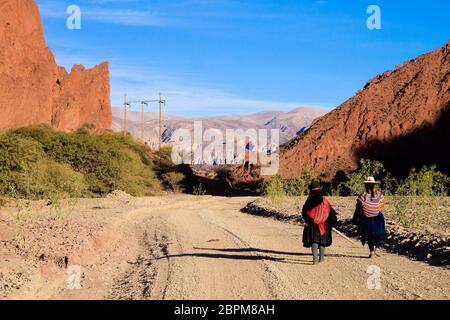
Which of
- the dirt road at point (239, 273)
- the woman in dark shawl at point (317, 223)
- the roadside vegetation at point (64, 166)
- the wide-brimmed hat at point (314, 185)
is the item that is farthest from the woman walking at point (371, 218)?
the roadside vegetation at point (64, 166)

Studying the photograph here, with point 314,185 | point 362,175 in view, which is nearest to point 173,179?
point 362,175

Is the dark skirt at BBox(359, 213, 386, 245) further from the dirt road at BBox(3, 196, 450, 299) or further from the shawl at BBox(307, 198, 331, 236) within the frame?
the shawl at BBox(307, 198, 331, 236)

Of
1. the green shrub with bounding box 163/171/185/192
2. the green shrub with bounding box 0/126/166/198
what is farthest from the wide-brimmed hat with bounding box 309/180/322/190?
the green shrub with bounding box 163/171/185/192

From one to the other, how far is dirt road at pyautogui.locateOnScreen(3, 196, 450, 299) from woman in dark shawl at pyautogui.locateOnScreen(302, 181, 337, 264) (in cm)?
40

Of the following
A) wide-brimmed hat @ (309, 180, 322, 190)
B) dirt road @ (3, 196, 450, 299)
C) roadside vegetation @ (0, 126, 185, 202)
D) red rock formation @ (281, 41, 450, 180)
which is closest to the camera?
dirt road @ (3, 196, 450, 299)

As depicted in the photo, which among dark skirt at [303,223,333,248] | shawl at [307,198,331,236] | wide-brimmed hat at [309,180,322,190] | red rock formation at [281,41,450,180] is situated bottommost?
dark skirt at [303,223,333,248]

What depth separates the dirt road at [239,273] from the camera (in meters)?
8.26

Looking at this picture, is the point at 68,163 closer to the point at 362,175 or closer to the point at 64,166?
the point at 64,166

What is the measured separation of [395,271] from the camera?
986 cm

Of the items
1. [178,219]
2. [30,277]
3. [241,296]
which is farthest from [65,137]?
[241,296]

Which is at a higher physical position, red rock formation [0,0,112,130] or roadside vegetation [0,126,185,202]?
red rock formation [0,0,112,130]

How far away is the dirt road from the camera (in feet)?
27.1

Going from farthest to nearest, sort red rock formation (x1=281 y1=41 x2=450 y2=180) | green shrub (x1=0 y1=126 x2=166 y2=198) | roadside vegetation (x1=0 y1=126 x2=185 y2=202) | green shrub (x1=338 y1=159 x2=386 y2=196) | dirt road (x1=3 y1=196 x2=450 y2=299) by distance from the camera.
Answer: red rock formation (x1=281 y1=41 x2=450 y2=180) → green shrub (x1=0 y1=126 x2=166 y2=198) → roadside vegetation (x1=0 y1=126 x2=185 y2=202) → green shrub (x1=338 y1=159 x2=386 y2=196) → dirt road (x1=3 y1=196 x2=450 y2=299)

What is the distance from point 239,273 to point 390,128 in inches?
2470
